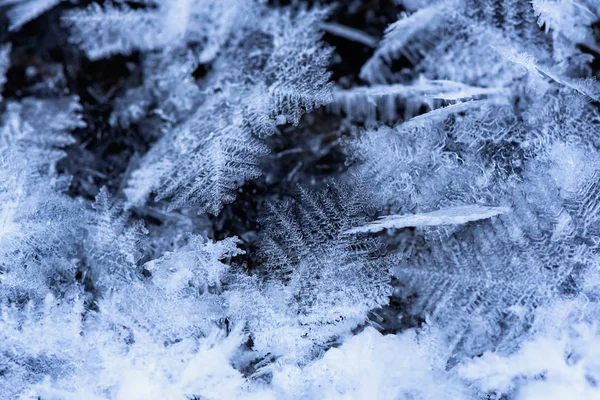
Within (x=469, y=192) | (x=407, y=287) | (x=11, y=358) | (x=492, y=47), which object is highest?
(x=492, y=47)

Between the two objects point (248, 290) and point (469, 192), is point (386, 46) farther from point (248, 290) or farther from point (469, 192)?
point (248, 290)

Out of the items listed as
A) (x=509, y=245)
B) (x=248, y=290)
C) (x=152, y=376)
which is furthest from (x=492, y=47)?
(x=152, y=376)

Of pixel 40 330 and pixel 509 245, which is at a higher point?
pixel 509 245

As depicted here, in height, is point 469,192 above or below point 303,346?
above

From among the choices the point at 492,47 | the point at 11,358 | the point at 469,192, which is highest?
the point at 492,47

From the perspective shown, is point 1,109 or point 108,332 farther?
point 1,109

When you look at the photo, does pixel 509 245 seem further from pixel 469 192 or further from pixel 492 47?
pixel 492 47

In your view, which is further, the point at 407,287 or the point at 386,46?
the point at 386,46

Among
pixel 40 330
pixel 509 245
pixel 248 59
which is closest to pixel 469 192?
pixel 509 245
